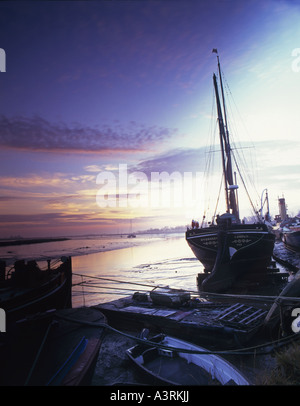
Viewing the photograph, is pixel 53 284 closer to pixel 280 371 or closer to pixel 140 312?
pixel 140 312

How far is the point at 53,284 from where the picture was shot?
10992 mm

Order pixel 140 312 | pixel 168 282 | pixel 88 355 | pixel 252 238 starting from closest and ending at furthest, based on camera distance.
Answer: pixel 88 355 < pixel 140 312 < pixel 252 238 < pixel 168 282

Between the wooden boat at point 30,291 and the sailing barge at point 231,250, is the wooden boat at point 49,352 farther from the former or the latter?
the sailing barge at point 231,250

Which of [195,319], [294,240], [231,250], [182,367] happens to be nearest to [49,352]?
[182,367]

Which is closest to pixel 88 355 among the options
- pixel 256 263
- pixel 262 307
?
pixel 262 307

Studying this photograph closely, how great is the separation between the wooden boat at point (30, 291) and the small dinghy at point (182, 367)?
4.09 m

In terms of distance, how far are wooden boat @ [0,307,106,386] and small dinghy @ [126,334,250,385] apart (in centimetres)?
148

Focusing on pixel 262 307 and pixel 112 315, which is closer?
pixel 262 307

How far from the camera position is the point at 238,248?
18.3 metres

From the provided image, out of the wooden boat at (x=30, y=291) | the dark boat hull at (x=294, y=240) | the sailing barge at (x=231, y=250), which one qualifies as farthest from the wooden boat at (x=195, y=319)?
the dark boat hull at (x=294, y=240)

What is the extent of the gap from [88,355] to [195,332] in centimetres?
462

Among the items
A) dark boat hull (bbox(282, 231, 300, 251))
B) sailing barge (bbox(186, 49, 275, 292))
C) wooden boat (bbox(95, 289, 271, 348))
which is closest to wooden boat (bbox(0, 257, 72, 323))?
wooden boat (bbox(95, 289, 271, 348))

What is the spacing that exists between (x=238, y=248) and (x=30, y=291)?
14.4 meters

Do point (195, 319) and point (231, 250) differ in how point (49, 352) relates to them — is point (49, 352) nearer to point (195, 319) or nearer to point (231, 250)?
A: point (195, 319)
